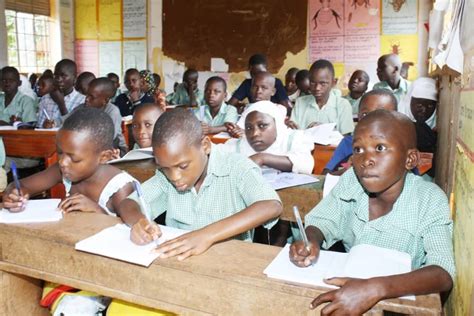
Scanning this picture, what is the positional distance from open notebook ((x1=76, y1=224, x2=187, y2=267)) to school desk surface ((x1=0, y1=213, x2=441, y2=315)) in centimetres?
2

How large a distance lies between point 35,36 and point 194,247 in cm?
725

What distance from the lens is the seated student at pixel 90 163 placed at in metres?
1.71

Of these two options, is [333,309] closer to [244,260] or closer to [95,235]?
[244,260]

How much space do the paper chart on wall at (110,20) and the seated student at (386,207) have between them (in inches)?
286

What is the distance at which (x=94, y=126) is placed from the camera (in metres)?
1.77

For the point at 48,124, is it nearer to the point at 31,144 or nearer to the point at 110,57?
the point at 31,144

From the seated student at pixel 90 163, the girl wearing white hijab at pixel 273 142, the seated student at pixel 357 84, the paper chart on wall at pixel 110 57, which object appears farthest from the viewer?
the paper chart on wall at pixel 110 57

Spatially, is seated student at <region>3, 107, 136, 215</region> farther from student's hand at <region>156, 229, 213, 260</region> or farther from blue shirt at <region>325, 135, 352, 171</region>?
blue shirt at <region>325, 135, 352, 171</region>

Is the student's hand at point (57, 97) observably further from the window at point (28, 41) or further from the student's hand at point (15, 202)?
the student's hand at point (15, 202)

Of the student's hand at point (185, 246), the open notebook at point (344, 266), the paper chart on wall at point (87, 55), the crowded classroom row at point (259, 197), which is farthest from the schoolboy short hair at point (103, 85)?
the paper chart on wall at point (87, 55)

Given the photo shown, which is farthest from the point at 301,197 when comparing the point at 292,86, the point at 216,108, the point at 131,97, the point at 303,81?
the point at 292,86

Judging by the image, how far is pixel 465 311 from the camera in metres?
1.18

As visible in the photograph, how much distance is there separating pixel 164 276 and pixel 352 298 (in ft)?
1.39

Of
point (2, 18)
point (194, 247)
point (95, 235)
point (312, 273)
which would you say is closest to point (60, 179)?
point (95, 235)
